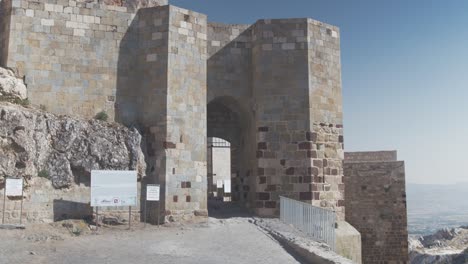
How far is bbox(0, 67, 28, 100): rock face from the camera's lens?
1304cm

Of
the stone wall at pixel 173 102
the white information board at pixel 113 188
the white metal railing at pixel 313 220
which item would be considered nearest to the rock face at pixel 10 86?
the stone wall at pixel 173 102

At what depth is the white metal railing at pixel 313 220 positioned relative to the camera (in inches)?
463

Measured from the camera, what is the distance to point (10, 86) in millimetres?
13203

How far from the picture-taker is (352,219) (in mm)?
22047

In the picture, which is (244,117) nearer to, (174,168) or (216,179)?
(174,168)

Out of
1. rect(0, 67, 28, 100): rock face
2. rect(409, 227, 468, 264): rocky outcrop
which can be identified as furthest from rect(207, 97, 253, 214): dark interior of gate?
rect(409, 227, 468, 264): rocky outcrop

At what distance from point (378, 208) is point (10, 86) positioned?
15550mm

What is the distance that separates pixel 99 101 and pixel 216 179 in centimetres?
1587

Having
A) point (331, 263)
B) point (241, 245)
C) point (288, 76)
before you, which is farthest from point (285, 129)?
point (331, 263)

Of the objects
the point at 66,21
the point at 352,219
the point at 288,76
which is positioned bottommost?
the point at 352,219

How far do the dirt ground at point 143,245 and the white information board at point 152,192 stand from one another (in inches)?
29.5

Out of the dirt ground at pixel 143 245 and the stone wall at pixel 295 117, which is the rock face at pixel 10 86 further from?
the stone wall at pixel 295 117

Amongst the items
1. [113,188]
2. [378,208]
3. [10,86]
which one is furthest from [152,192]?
[378,208]

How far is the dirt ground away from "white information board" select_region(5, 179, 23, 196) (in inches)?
33.7
